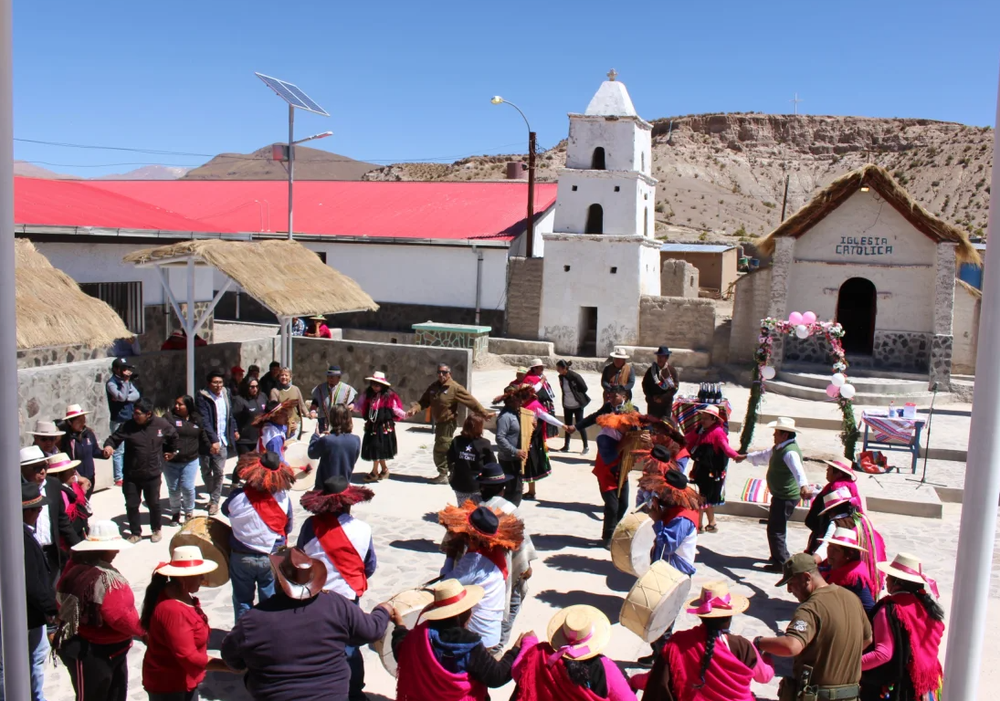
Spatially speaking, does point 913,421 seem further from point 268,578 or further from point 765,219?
point 765,219

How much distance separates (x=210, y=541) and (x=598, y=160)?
2180cm

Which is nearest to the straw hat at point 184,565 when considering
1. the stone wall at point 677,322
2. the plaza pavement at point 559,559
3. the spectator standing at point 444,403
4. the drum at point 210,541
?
the drum at point 210,541

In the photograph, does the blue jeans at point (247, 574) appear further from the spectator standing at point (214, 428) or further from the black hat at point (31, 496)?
the spectator standing at point (214, 428)

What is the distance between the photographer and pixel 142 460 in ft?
29.1

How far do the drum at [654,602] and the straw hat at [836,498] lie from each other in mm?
2175

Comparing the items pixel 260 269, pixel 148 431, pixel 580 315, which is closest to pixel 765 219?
pixel 580 315

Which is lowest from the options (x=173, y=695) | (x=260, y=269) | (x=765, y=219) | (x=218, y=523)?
(x=173, y=695)

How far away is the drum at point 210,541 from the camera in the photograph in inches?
235

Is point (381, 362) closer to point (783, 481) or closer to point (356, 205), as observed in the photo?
point (783, 481)

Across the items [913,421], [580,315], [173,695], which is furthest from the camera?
[580,315]

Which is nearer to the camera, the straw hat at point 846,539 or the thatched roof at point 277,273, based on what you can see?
the straw hat at point 846,539

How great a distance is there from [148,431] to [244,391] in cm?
212

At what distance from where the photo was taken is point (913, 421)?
13.5 m

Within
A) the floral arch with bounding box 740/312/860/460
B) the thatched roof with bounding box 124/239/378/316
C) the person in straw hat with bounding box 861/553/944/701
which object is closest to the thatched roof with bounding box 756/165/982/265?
the floral arch with bounding box 740/312/860/460
